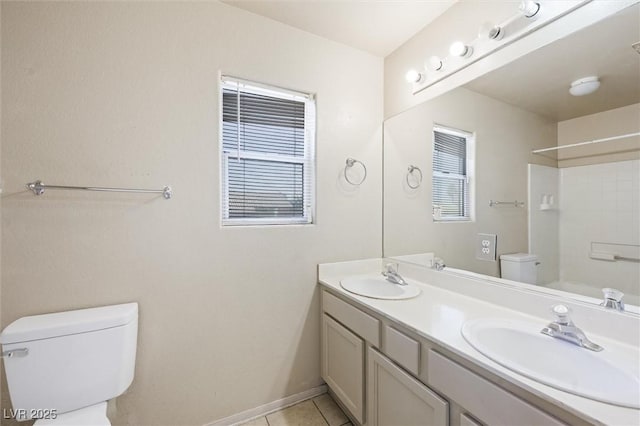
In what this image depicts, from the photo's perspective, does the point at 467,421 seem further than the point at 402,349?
No

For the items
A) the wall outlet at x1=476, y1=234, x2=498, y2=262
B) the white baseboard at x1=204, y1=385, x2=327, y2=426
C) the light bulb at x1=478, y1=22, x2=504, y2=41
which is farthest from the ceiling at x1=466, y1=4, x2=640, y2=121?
the white baseboard at x1=204, y1=385, x2=327, y2=426

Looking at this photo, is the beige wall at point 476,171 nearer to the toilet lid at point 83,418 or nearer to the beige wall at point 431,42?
the beige wall at point 431,42

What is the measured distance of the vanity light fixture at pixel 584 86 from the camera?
1.07 meters

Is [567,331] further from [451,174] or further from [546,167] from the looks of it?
[451,174]

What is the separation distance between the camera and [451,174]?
169cm

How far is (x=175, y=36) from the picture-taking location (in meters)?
1.44

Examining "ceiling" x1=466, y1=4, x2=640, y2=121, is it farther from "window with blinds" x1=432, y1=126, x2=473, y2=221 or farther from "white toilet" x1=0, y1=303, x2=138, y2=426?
"white toilet" x1=0, y1=303, x2=138, y2=426

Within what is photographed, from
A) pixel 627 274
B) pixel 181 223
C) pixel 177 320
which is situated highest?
pixel 181 223

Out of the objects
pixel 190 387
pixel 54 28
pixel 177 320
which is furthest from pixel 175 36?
pixel 190 387

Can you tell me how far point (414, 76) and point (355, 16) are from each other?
1.78 ft

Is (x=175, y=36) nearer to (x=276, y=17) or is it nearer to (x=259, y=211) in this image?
(x=276, y=17)

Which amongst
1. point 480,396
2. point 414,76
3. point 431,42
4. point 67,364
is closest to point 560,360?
point 480,396

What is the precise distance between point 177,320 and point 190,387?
41 cm

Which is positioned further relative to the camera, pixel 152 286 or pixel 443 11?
pixel 443 11
